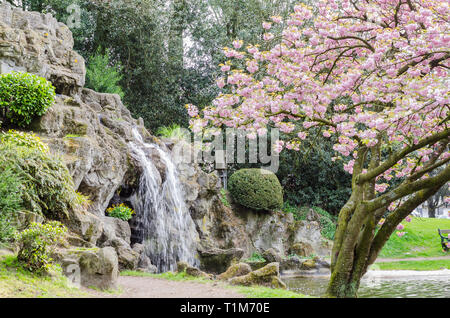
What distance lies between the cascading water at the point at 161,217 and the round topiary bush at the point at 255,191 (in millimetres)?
4282

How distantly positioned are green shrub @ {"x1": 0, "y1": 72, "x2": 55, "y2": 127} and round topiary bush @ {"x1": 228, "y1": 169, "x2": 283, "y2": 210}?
9.48 meters

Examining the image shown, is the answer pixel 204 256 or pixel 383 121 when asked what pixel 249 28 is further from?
pixel 383 121

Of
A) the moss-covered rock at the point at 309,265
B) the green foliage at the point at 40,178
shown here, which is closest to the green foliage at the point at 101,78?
the green foliage at the point at 40,178

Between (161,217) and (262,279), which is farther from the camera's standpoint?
(161,217)

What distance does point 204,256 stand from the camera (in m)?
12.2

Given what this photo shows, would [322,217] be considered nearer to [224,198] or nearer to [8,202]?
[224,198]

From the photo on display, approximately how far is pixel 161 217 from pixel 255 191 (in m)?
6.03

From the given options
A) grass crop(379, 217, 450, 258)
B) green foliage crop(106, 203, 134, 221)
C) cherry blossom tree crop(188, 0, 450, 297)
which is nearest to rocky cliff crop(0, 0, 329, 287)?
green foliage crop(106, 203, 134, 221)

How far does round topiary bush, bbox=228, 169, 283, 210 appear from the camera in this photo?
17.0 meters

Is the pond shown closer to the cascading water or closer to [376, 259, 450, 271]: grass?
[376, 259, 450, 271]: grass

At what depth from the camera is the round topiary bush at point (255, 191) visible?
1703cm

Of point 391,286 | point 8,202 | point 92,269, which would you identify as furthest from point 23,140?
point 391,286

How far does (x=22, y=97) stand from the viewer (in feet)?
30.1

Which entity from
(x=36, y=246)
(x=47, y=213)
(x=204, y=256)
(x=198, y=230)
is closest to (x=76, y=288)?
(x=36, y=246)
